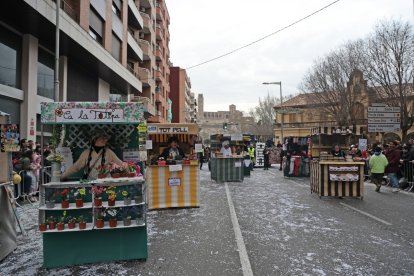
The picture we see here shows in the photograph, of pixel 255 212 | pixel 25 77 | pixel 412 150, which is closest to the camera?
pixel 255 212

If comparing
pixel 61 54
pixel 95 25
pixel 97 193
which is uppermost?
pixel 95 25

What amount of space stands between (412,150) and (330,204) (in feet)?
18.0

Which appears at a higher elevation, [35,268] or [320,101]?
[320,101]

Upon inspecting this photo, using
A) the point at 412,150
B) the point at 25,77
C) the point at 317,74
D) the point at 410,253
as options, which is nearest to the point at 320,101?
the point at 317,74

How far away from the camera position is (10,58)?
1380 cm

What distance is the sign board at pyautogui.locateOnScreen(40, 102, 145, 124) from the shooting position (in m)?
4.98

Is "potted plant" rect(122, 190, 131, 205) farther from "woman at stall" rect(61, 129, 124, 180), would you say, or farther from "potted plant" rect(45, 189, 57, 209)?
"potted plant" rect(45, 189, 57, 209)

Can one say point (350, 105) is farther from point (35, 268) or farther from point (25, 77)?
point (35, 268)

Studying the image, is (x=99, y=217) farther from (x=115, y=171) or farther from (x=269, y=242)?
(x=269, y=242)

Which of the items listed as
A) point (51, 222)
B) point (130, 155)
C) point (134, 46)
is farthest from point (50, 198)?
point (134, 46)

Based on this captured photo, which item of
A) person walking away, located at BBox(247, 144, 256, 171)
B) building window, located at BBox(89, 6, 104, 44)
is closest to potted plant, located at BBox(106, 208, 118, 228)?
building window, located at BBox(89, 6, 104, 44)

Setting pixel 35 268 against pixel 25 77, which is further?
pixel 25 77

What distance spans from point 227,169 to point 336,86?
72.2 ft

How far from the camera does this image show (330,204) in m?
9.55
